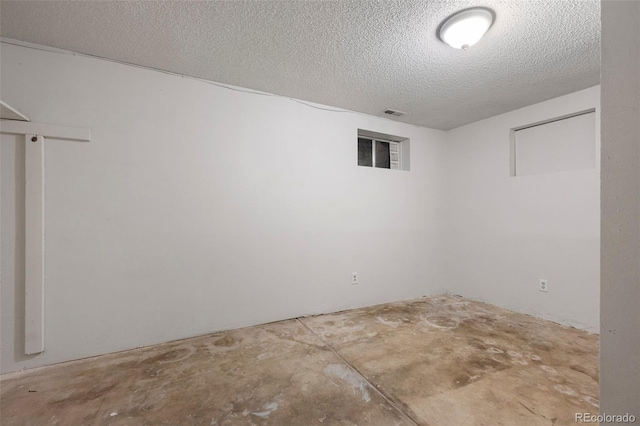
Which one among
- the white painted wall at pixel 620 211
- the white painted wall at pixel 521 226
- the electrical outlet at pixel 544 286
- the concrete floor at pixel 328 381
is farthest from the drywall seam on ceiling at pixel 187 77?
the electrical outlet at pixel 544 286

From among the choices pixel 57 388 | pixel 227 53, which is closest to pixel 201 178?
pixel 227 53

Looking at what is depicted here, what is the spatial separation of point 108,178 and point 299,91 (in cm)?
193

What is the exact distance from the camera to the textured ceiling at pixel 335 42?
165 cm

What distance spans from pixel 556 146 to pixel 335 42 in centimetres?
280

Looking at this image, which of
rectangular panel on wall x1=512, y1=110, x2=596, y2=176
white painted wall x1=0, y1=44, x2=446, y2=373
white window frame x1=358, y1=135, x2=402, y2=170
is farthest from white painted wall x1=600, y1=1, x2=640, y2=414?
white window frame x1=358, y1=135, x2=402, y2=170

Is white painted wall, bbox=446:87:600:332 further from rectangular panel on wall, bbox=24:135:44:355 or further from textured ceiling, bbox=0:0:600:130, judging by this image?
rectangular panel on wall, bbox=24:135:44:355

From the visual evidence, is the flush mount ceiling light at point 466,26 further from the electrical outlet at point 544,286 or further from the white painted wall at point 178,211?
the electrical outlet at point 544,286

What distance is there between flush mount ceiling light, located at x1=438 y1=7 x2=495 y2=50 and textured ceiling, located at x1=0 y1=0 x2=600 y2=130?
0.05m

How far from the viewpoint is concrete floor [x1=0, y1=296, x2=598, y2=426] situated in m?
1.46

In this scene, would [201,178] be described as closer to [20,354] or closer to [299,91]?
[299,91]

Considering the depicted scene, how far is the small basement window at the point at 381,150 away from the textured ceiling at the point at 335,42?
830mm

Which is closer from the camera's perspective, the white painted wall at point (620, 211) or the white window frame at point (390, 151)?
the white painted wall at point (620, 211)

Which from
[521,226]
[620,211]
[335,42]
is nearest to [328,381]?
[620,211]

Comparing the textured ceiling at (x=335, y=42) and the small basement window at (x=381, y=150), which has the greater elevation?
the textured ceiling at (x=335, y=42)
